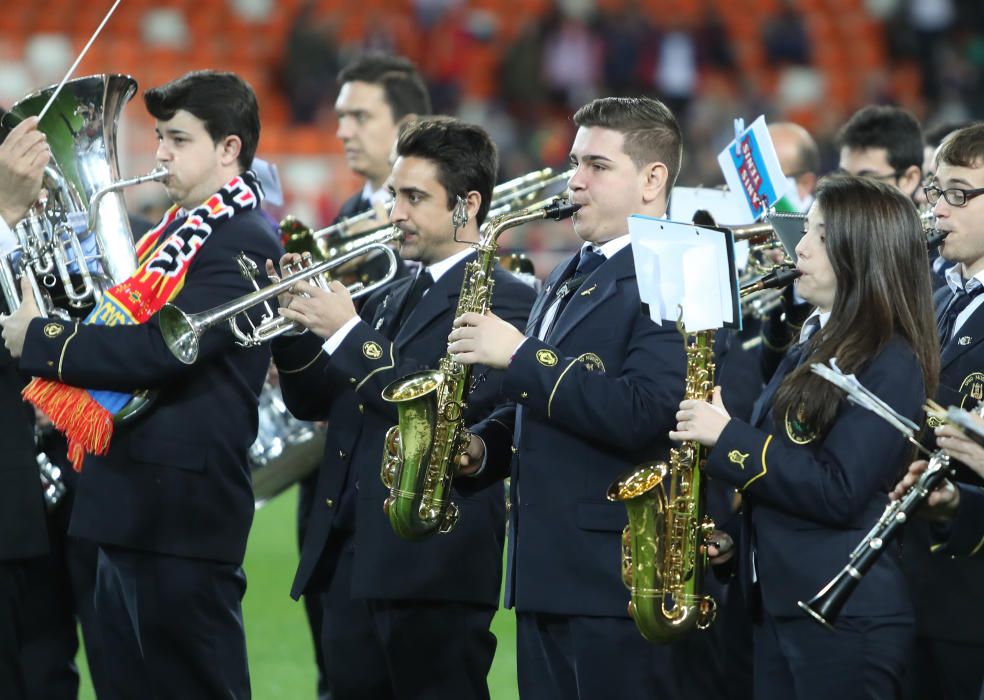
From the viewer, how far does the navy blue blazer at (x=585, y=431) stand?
150 inches

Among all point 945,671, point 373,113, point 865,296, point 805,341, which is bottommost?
point 945,671

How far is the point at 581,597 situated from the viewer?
3.85 meters

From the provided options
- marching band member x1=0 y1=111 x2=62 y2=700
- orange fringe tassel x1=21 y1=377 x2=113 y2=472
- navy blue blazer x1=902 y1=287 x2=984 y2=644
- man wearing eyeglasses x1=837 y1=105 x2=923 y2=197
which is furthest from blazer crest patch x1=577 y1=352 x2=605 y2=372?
man wearing eyeglasses x1=837 y1=105 x2=923 y2=197

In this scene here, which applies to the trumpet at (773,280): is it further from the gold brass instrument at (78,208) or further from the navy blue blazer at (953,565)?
the gold brass instrument at (78,208)

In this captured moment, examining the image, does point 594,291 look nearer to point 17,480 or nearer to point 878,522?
point 878,522

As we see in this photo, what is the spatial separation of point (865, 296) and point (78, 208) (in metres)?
2.80

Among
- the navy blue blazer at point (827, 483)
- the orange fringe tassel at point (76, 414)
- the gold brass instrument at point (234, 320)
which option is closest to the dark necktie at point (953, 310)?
the navy blue blazer at point (827, 483)

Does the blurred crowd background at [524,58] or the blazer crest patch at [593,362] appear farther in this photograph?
the blurred crowd background at [524,58]

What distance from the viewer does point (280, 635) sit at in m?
7.89

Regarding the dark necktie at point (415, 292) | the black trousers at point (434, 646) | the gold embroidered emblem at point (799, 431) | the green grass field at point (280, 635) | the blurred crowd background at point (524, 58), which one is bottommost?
the green grass field at point (280, 635)

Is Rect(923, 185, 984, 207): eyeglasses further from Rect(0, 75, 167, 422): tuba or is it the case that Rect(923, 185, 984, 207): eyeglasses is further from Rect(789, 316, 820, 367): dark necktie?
Rect(0, 75, 167, 422): tuba

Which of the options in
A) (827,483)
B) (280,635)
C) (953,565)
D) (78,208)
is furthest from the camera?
(280,635)

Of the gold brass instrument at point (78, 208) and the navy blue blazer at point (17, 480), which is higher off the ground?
the gold brass instrument at point (78, 208)

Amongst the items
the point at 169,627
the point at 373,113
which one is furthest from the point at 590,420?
the point at 373,113
